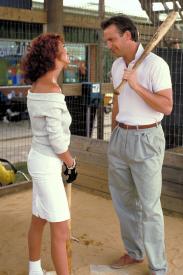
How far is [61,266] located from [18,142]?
555cm

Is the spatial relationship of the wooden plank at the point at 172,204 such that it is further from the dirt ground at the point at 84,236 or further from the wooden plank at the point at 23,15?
the wooden plank at the point at 23,15

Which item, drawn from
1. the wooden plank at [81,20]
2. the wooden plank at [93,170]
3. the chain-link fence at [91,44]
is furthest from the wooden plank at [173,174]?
the wooden plank at [81,20]

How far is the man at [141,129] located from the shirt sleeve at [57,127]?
470mm

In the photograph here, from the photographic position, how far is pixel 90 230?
3.98 m

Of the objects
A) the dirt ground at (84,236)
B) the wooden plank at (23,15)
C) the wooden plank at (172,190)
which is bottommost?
the dirt ground at (84,236)

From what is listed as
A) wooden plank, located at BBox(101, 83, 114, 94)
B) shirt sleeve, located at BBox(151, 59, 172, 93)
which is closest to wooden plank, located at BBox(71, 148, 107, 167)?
wooden plank, located at BBox(101, 83, 114, 94)

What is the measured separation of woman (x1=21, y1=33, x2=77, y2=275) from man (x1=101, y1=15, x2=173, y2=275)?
42 centimetres

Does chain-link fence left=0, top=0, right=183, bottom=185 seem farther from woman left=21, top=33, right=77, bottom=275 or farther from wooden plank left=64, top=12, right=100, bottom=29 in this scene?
woman left=21, top=33, right=77, bottom=275

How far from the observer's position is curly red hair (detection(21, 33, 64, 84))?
2553 millimetres

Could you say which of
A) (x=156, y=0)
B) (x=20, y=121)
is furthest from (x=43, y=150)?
(x=20, y=121)

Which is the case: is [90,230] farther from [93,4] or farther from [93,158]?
[93,4]

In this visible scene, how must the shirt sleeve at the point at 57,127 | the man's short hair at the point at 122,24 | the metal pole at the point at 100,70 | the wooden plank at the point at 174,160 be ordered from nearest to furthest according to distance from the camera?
the shirt sleeve at the point at 57,127 < the man's short hair at the point at 122,24 < the wooden plank at the point at 174,160 < the metal pole at the point at 100,70

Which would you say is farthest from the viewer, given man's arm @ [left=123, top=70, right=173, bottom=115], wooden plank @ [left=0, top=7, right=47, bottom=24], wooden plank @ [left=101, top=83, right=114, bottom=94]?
wooden plank @ [left=101, top=83, right=114, bottom=94]

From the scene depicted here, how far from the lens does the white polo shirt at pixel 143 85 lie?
2.68 meters
